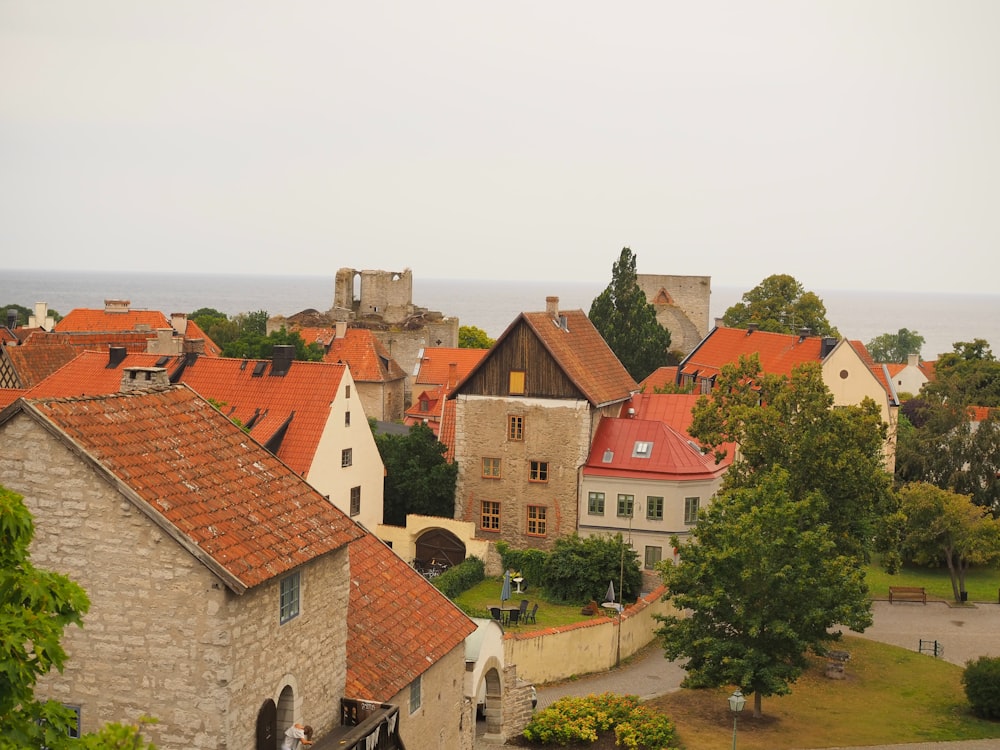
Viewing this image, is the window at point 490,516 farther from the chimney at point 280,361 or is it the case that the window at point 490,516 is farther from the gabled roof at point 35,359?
the gabled roof at point 35,359

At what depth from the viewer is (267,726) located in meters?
16.4

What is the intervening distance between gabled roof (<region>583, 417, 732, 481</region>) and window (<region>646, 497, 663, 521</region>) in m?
0.84

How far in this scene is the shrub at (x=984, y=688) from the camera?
33250 millimetres

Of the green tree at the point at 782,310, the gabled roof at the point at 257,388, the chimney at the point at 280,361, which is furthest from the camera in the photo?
the green tree at the point at 782,310

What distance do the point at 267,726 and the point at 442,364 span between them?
7032 cm

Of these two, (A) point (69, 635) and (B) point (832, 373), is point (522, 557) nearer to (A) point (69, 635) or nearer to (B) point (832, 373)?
(B) point (832, 373)

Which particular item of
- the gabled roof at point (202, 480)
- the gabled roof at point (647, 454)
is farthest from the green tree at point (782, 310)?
the gabled roof at point (202, 480)

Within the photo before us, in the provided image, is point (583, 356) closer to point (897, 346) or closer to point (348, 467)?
point (348, 467)

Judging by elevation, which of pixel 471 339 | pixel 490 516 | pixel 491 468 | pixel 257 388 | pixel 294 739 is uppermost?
pixel 471 339

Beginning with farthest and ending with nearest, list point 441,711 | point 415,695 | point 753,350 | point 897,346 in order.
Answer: point 897,346 < point 753,350 < point 441,711 < point 415,695

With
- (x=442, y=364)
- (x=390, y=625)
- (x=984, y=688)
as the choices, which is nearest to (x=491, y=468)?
(x=984, y=688)

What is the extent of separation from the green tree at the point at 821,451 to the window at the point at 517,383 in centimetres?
1033

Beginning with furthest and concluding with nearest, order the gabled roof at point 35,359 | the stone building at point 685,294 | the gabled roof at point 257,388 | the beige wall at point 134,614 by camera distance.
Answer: the stone building at point 685,294 → the gabled roof at point 35,359 → the gabled roof at point 257,388 → the beige wall at point 134,614

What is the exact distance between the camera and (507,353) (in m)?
49.0
